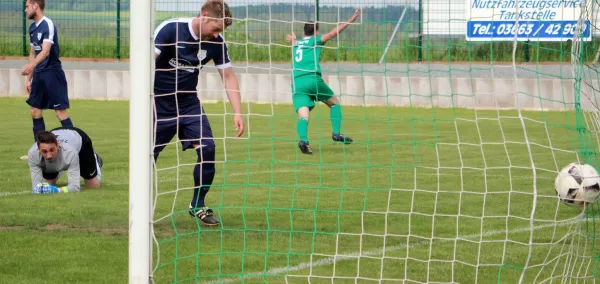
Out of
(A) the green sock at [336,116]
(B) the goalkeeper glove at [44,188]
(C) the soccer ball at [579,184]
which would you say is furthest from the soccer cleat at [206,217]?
(A) the green sock at [336,116]

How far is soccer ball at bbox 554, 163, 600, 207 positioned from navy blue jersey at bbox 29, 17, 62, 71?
22.0ft

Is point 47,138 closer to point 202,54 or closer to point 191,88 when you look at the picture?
point 191,88

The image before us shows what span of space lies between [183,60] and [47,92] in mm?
4799

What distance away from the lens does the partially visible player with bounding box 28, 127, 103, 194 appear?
346 inches

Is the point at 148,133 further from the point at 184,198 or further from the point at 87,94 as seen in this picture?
the point at 87,94

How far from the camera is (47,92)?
1186 cm

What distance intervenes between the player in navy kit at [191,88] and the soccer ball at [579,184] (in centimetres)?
236

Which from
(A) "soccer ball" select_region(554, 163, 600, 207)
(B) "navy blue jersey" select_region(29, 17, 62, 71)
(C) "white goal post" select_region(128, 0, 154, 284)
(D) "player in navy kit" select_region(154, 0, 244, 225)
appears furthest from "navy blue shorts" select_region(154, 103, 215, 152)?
(B) "navy blue jersey" select_region(29, 17, 62, 71)

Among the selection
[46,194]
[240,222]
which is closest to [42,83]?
[46,194]

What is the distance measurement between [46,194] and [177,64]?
8.10 feet

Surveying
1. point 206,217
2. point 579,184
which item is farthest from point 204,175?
point 579,184

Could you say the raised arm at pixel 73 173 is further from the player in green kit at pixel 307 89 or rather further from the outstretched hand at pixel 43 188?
the player in green kit at pixel 307 89

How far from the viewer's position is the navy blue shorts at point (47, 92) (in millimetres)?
11812

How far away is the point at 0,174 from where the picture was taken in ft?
33.6
